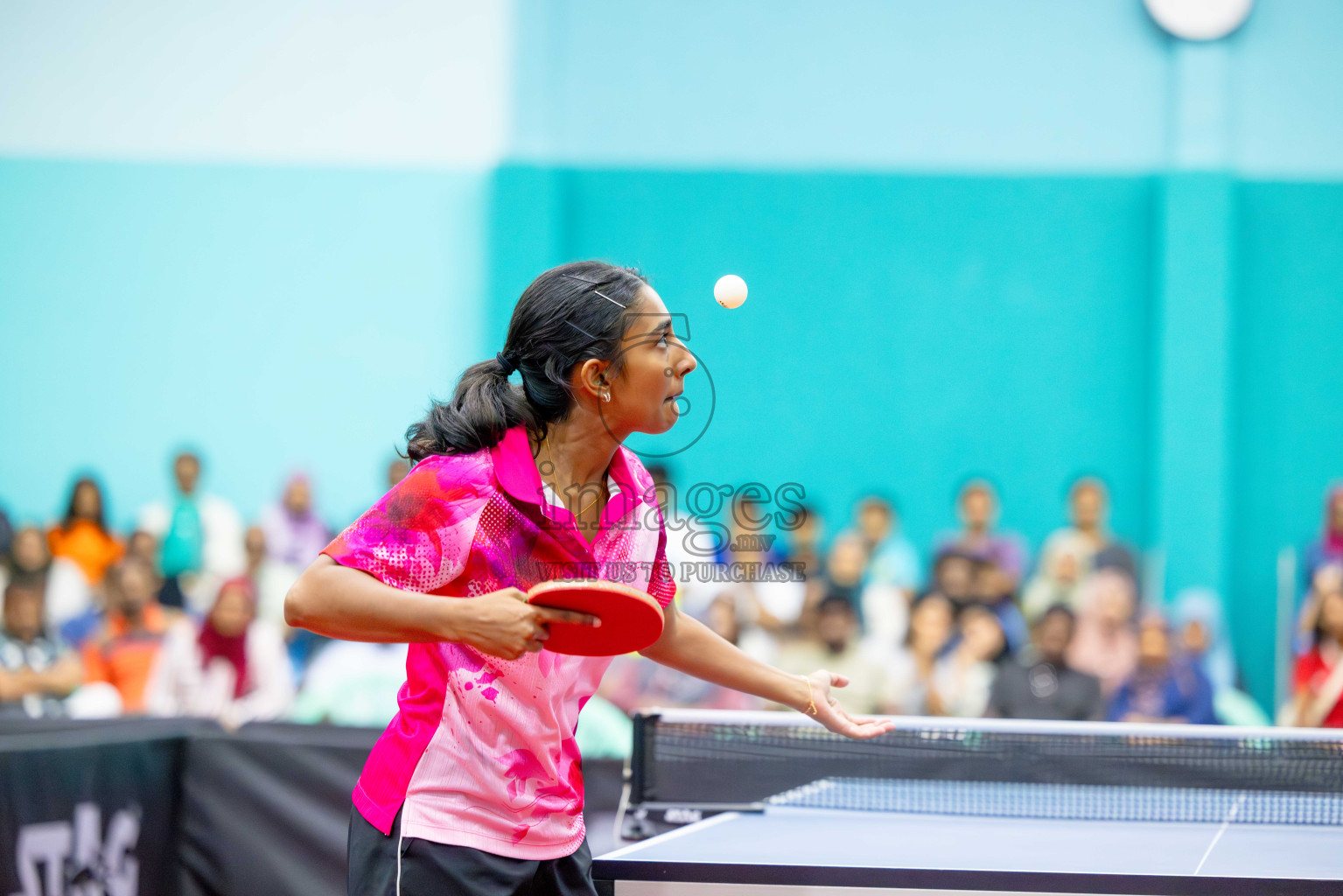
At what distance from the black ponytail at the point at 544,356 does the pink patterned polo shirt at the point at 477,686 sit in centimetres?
5

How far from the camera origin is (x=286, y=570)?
8.27m

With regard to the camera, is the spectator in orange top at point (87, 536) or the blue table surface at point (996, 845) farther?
the spectator in orange top at point (87, 536)

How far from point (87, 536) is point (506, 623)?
7.90 metres

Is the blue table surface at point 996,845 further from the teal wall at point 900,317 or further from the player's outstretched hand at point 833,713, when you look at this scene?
the teal wall at point 900,317

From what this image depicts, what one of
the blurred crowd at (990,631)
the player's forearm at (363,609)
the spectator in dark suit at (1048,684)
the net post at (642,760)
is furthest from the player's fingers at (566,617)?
the spectator in dark suit at (1048,684)

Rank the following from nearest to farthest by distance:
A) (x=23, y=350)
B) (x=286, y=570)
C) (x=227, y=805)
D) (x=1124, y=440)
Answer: (x=227, y=805)
(x=286, y=570)
(x=1124, y=440)
(x=23, y=350)

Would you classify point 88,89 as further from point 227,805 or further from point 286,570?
point 227,805

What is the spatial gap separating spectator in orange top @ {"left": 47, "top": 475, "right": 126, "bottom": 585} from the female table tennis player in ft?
23.9

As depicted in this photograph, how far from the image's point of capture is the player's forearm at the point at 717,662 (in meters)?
2.33

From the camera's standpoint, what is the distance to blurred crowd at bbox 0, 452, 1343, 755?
20.0 feet

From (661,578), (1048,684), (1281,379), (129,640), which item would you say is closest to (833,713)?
(661,578)

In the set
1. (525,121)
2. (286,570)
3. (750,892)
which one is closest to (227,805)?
(750,892)

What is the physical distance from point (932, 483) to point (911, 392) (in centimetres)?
66

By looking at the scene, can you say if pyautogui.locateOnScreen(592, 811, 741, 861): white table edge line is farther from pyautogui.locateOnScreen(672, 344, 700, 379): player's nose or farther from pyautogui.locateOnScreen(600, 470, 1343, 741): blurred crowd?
pyautogui.locateOnScreen(600, 470, 1343, 741): blurred crowd
